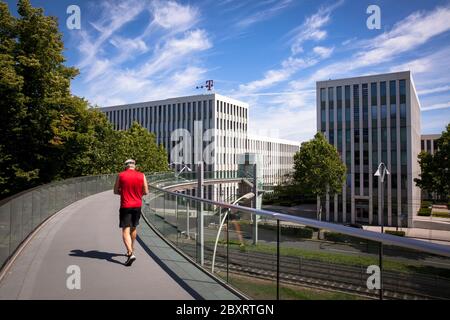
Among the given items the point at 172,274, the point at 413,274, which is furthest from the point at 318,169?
the point at 413,274

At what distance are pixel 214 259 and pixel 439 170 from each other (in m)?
27.3

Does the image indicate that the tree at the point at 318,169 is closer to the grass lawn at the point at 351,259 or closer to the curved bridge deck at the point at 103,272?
the curved bridge deck at the point at 103,272

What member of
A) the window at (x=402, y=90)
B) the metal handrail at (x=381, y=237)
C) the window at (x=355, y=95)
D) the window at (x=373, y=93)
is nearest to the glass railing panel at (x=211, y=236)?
the metal handrail at (x=381, y=237)

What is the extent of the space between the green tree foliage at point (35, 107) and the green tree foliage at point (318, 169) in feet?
84.3

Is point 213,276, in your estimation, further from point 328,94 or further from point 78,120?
point 328,94

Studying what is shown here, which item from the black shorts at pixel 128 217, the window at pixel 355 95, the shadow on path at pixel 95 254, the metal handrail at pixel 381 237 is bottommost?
the shadow on path at pixel 95 254

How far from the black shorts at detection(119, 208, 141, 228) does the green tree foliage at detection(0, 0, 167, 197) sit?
1719cm

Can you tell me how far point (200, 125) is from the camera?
7631 cm

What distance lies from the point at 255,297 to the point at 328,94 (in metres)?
53.7

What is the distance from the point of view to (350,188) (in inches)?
2013

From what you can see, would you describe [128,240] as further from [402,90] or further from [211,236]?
[402,90]

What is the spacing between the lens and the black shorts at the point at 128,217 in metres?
6.18

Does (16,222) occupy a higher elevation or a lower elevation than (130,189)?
lower

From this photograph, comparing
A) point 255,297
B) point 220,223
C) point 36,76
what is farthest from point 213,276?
point 36,76
